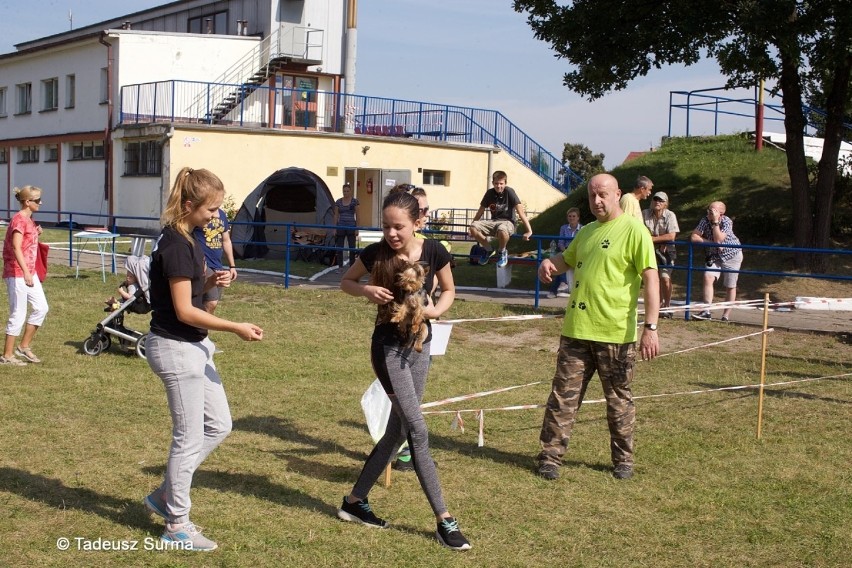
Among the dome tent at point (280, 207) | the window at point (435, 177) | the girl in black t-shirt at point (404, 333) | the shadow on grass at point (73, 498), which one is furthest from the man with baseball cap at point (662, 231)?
the window at point (435, 177)

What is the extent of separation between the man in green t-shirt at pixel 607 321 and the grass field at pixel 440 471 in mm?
306

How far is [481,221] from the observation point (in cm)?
1385

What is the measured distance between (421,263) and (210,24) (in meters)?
35.7

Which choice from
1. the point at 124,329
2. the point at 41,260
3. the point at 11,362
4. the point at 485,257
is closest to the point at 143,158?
the point at 485,257

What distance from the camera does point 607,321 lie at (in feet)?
20.6

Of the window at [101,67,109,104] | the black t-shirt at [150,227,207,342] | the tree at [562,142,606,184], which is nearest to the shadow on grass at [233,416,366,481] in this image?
the black t-shirt at [150,227,207,342]

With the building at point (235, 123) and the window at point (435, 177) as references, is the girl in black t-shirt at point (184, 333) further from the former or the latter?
the window at point (435, 177)

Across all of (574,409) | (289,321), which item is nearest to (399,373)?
(574,409)

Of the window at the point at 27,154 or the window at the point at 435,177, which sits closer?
the window at the point at 435,177

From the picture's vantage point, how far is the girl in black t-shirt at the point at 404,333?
504cm

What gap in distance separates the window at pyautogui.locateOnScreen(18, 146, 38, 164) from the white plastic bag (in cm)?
3614

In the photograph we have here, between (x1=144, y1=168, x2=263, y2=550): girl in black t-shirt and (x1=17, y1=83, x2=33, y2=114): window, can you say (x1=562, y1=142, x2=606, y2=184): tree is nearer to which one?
(x1=17, y1=83, x2=33, y2=114): window

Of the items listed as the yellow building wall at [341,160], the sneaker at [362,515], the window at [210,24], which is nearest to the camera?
the sneaker at [362,515]

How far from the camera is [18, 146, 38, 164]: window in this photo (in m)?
38.9
